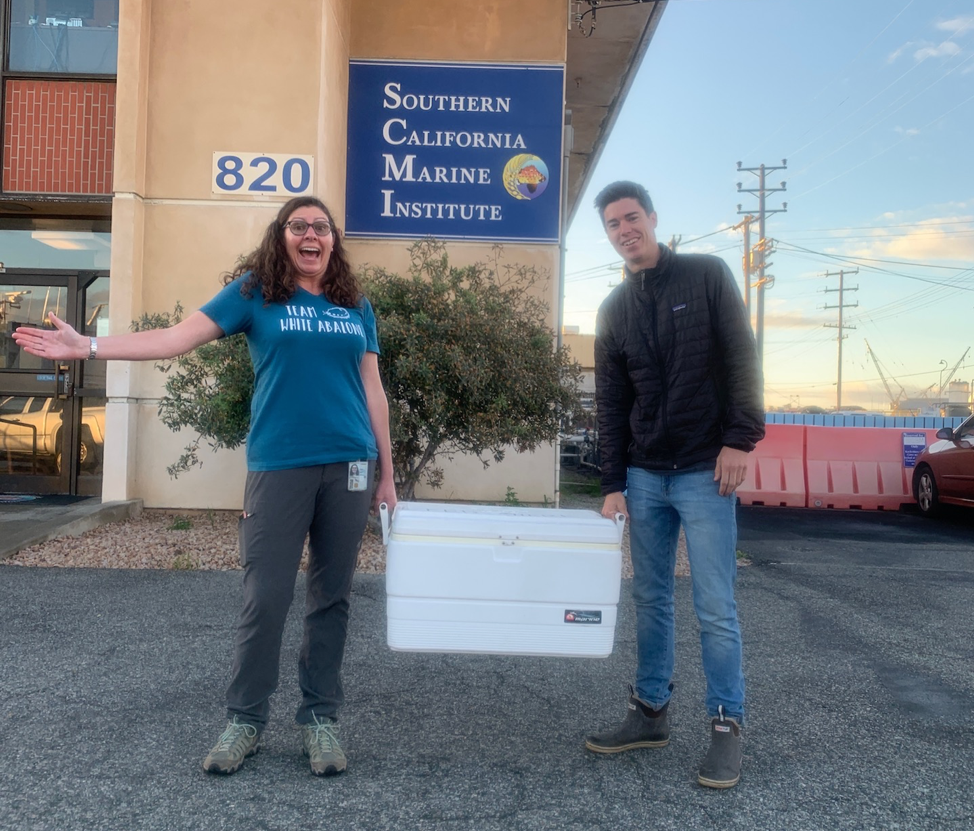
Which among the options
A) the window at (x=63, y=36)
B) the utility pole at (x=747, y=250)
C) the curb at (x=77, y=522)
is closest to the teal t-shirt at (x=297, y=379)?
the curb at (x=77, y=522)

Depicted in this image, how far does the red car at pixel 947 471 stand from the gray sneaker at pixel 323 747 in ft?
32.1

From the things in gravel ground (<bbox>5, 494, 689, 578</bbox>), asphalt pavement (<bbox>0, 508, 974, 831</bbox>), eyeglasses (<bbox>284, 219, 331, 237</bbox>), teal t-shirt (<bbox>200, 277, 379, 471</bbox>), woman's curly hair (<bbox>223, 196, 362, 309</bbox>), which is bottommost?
asphalt pavement (<bbox>0, 508, 974, 831</bbox>)

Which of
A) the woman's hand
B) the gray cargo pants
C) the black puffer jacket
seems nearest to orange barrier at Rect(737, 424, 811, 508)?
the black puffer jacket

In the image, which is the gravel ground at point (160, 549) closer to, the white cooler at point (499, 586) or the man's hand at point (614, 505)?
the man's hand at point (614, 505)

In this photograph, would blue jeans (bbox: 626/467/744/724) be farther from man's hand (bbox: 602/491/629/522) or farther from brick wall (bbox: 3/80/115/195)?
brick wall (bbox: 3/80/115/195)

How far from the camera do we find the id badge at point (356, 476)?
2.95m

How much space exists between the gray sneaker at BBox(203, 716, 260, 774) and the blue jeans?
4.54 ft

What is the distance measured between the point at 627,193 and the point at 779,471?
400 inches

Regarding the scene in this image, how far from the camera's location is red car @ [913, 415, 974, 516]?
10570 mm

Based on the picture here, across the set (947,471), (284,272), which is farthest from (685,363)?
(947,471)

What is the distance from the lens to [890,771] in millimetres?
2982

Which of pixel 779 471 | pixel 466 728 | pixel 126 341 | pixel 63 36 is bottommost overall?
pixel 466 728

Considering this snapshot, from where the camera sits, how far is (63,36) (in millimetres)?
8969

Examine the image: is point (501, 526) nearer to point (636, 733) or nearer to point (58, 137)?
point (636, 733)
